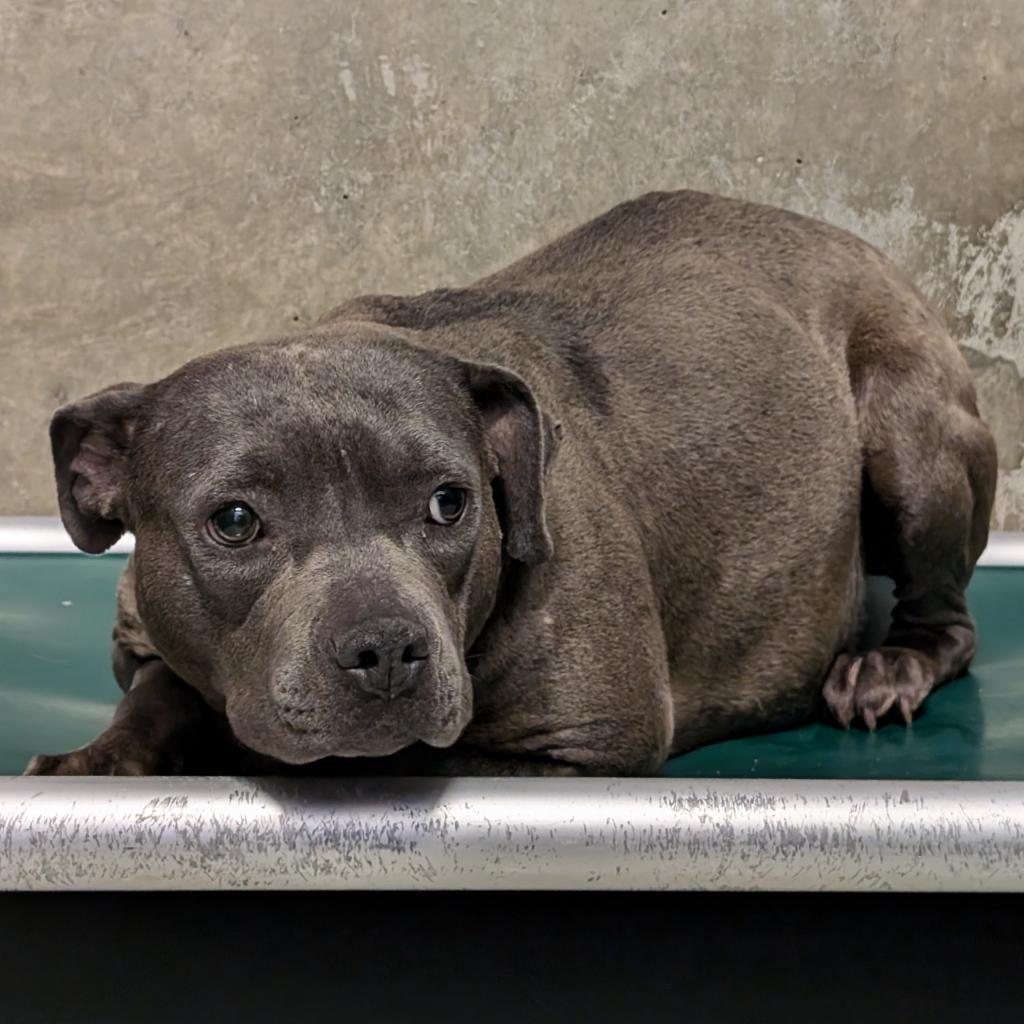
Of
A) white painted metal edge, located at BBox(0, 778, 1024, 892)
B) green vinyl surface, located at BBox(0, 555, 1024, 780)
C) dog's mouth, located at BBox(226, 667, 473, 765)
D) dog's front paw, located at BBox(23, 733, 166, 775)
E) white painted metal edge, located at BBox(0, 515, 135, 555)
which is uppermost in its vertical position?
dog's mouth, located at BBox(226, 667, 473, 765)

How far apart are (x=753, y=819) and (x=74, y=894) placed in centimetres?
89

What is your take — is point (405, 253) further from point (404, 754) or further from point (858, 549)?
point (404, 754)

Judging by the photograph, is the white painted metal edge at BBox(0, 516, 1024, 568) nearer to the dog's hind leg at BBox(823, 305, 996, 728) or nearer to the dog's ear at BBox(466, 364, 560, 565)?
the dog's hind leg at BBox(823, 305, 996, 728)

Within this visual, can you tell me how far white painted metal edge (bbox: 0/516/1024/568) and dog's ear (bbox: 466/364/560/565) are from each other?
1788mm

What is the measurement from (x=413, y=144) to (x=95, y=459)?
8.29 feet

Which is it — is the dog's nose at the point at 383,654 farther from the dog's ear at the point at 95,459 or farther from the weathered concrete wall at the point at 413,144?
the weathered concrete wall at the point at 413,144

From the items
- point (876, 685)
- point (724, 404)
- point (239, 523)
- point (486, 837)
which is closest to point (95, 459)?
point (239, 523)

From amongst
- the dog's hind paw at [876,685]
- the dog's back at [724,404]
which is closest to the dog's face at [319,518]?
the dog's back at [724,404]

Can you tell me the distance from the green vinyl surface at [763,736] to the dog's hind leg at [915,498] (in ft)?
0.24

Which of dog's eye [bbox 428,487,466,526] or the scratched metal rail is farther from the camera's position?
dog's eye [bbox 428,487,466,526]

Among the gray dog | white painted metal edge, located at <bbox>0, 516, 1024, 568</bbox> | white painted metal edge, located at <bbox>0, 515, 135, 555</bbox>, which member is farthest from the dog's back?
white painted metal edge, located at <bbox>0, 515, 135, 555</bbox>

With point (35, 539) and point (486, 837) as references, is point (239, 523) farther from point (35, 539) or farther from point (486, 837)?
point (35, 539)

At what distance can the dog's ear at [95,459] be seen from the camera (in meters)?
2.45

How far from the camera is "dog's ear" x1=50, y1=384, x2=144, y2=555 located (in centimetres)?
245
